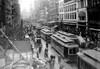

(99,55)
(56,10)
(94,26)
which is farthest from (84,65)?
(56,10)

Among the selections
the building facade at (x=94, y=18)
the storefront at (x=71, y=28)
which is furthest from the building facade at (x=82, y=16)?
the building facade at (x=94, y=18)

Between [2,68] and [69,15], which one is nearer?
[2,68]

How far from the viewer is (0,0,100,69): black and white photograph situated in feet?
31.4

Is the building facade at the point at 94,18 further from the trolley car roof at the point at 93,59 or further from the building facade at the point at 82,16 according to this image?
the trolley car roof at the point at 93,59

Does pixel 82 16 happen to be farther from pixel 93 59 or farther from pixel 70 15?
pixel 93 59

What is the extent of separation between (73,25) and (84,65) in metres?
30.3

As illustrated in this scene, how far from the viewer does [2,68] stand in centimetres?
770

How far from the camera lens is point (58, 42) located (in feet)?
58.9

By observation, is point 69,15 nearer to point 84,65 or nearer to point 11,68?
point 84,65

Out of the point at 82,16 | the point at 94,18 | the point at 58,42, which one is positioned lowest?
the point at 58,42

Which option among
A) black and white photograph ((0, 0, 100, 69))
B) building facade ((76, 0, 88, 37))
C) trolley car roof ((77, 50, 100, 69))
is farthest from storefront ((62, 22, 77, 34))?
trolley car roof ((77, 50, 100, 69))

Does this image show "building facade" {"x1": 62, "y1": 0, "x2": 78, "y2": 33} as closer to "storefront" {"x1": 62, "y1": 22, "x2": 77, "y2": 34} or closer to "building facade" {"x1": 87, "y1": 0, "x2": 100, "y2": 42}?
"storefront" {"x1": 62, "y1": 22, "x2": 77, "y2": 34}

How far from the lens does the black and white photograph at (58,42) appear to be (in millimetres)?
9580

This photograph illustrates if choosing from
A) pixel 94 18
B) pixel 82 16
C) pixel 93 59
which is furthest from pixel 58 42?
pixel 82 16
